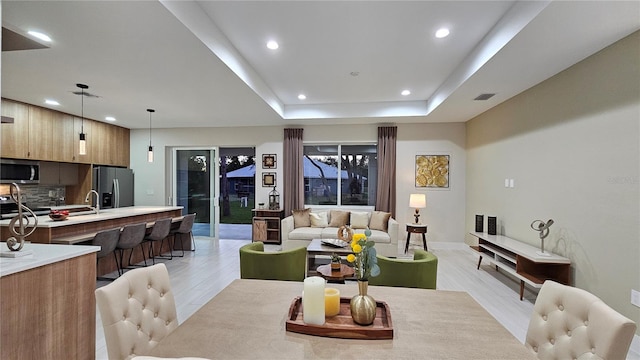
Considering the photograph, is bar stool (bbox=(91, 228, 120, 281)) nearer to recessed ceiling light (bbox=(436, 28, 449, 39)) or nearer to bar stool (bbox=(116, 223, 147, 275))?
bar stool (bbox=(116, 223, 147, 275))

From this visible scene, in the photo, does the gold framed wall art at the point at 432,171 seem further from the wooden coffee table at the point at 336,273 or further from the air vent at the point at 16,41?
the air vent at the point at 16,41

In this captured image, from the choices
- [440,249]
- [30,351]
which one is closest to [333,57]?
[30,351]

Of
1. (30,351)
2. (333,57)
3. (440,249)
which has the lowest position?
(440,249)

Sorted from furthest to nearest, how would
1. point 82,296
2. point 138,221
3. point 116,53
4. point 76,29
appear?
point 138,221
point 116,53
point 76,29
point 82,296

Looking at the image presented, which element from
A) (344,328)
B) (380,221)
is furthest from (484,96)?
(344,328)

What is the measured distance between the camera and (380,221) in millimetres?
5543

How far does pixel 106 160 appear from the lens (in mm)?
6402

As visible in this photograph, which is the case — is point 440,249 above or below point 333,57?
below

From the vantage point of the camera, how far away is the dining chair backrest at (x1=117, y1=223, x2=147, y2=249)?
3.90 meters

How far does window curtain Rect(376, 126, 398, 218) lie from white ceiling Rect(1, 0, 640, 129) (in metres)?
1.19

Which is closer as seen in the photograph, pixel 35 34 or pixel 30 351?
pixel 30 351

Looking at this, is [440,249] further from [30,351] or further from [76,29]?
[76,29]

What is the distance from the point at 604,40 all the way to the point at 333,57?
8.45ft

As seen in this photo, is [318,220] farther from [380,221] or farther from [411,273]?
[411,273]
